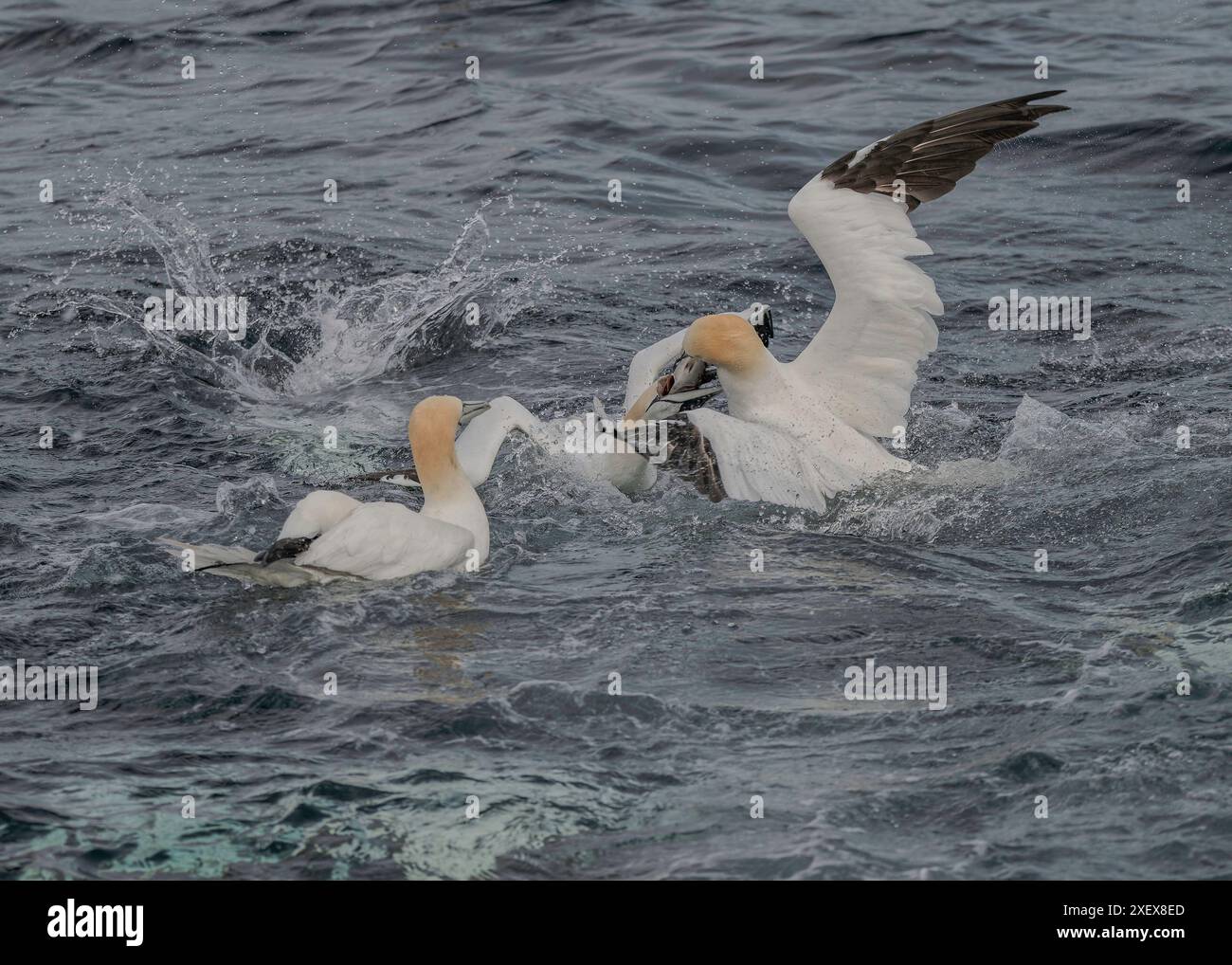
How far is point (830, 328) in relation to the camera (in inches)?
365

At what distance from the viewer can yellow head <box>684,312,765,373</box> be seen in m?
9.11

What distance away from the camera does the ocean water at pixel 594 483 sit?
6059 mm

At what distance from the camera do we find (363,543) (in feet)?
25.7

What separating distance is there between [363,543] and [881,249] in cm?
320

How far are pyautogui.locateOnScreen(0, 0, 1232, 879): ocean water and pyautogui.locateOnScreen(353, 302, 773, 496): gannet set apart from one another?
6.6 inches

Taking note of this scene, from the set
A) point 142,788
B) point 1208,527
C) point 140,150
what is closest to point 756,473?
point 1208,527

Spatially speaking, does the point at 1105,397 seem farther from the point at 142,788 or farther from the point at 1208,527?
the point at 142,788
